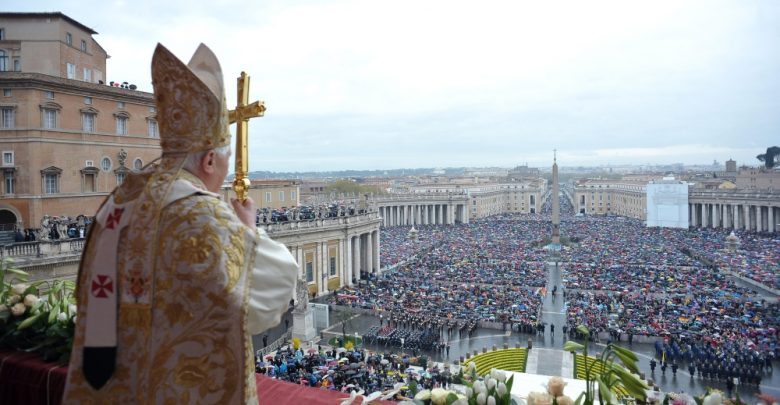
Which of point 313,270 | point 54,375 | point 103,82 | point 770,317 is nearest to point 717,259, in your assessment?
point 770,317

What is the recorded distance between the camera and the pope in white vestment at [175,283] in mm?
2227

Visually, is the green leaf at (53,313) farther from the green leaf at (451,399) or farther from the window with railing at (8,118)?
the window with railing at (8,118)

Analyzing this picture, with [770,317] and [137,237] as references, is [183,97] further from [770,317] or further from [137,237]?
[770,317]

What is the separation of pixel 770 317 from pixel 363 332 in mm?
18730

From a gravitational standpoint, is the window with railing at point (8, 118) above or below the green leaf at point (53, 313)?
above

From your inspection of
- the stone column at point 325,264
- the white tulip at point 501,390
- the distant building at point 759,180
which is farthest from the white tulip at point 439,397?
the distant building at point 759,180

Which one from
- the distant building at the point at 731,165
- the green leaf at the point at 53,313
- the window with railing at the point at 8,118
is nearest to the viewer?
the green leaf at the point at 53,313

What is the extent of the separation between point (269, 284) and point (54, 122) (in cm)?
2404

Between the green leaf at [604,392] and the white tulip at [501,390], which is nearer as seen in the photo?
the green leaf at [604,392]

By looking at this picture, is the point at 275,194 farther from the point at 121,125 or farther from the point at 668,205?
the point at 668,205

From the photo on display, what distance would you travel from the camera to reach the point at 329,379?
12781mm

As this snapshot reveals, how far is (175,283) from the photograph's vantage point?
227 cm

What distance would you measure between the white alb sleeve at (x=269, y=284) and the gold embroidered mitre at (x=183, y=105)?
558mm

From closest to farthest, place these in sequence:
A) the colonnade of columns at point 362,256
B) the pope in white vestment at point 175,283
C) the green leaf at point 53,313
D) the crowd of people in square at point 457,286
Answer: the pope in white vestment at point 175,283
the green leaf at point 53,313
the crowd of people in square at point 457,286
the colonnade of columns at point 362,256
